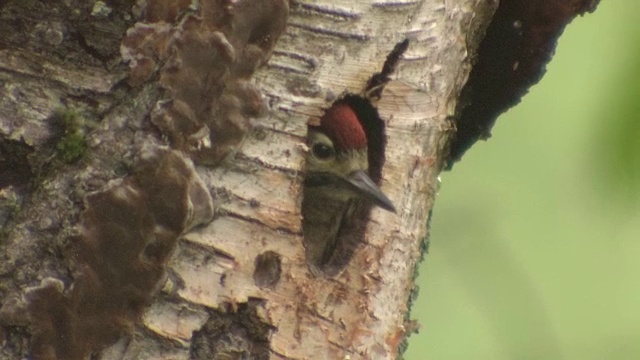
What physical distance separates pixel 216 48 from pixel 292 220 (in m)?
0.48

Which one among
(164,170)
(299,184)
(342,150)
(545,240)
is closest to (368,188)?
(342,150)

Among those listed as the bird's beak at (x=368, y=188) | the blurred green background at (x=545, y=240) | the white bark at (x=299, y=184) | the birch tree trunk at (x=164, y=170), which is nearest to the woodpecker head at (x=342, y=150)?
the bird's beak at (x=368, y=188)

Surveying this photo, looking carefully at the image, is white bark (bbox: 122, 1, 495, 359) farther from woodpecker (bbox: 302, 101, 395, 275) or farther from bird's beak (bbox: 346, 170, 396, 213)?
woodpecker (bbox: 302, 101, 395, 275)

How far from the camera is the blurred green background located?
5.61 meters

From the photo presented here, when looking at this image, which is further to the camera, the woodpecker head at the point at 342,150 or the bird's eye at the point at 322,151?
the bird's eye at the point at 322,151

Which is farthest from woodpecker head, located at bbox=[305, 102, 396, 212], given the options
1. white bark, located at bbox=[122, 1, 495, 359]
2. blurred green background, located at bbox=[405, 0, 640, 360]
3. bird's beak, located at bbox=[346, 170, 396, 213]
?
blurred green background, located at bbox=[405, 0, 640, 360]

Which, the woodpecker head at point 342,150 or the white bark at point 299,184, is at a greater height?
the woodpecker head at point 342,150

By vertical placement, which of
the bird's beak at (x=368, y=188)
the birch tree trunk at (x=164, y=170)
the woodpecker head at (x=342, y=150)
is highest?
the woodpecker head at (x=342, y=150)

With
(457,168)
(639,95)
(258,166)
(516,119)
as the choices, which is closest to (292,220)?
(258,166)

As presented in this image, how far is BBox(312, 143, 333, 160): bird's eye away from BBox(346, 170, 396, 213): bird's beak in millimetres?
143

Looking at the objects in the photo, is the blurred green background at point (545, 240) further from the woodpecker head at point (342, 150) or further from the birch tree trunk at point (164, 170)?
the birch tree trunk at point (164, 170)

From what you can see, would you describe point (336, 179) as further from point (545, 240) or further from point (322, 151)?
point (545, 240)

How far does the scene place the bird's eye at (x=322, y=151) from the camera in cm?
341

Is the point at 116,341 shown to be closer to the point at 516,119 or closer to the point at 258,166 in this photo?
the point at 258,166
